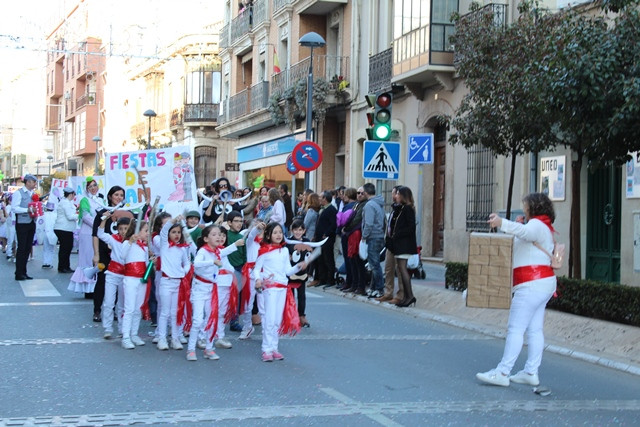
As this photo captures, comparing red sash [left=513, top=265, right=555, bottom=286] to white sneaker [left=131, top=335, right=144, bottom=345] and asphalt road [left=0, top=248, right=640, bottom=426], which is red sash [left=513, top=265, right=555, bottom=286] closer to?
asphalt road [left=0, top=248, right=640, bottom=426]

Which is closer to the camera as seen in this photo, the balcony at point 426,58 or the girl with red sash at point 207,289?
the girl with red sash at point 207,289

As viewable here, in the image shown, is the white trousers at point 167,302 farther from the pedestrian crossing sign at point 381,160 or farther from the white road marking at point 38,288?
the pedestrian crossing sign at point 381,160

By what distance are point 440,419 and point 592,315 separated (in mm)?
4977

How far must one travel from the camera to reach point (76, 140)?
73.7m

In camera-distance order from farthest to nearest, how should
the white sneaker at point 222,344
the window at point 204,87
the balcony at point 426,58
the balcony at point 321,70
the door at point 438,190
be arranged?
1. the window at point 204,87
2. the balcony at point 321,70
3. the door at point 438,190
4. the balcony at point 426,58
5. the white sneaker at point 222,344

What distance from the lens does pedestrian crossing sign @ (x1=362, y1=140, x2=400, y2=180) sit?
51.7ft

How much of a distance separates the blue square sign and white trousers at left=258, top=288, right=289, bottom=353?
671 centimetres

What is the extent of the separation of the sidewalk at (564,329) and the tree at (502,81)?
173 centimetres

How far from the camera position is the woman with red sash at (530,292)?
8188 millimetres

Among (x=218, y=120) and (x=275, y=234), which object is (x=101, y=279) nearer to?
(x=275, y=234)

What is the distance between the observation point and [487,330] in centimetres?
1187

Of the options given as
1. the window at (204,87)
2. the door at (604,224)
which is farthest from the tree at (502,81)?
the window at (204,87)

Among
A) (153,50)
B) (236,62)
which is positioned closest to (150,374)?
(236,62)

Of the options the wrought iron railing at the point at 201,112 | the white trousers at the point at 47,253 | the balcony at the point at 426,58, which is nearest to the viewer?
the white trousers at the point at 47,253
